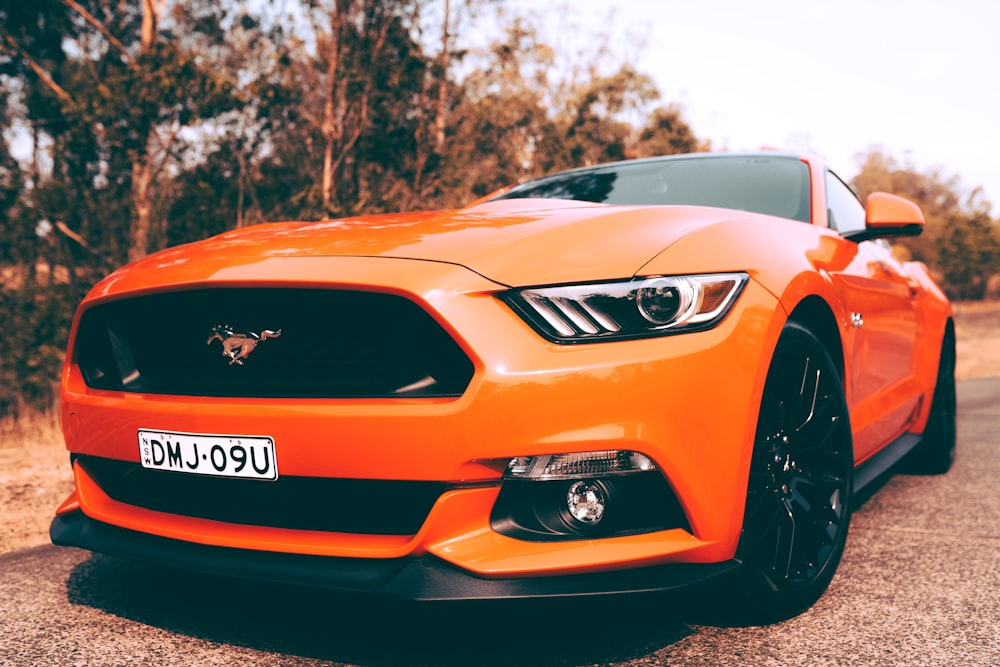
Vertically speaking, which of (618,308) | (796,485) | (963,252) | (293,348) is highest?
(618,308)

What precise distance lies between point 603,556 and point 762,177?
210 centimetres

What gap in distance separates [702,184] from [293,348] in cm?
197

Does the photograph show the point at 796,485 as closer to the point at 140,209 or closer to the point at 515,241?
the point at 515,241

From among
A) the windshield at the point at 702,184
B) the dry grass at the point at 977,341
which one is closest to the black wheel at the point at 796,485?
the windshield at the point at 702,184

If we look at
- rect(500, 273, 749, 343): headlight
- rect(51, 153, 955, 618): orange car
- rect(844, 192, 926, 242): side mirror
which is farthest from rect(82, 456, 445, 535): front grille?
rect(844, 192, 926, 242): side mirror

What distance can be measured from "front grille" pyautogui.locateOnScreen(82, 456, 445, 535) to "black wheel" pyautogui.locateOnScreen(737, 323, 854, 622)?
2.57 ft

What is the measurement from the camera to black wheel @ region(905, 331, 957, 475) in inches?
175

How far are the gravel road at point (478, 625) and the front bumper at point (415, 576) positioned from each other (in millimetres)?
39

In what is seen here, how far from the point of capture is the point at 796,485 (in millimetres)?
2412

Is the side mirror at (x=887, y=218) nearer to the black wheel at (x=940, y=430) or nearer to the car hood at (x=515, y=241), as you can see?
the car hood at (x=515, y=241)

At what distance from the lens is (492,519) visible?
1.89 metres

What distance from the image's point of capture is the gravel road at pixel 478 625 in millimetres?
2104

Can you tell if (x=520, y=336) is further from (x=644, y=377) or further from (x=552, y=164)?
(x=552, y=164)

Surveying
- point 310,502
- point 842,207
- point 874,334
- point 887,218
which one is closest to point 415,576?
point 310,502
